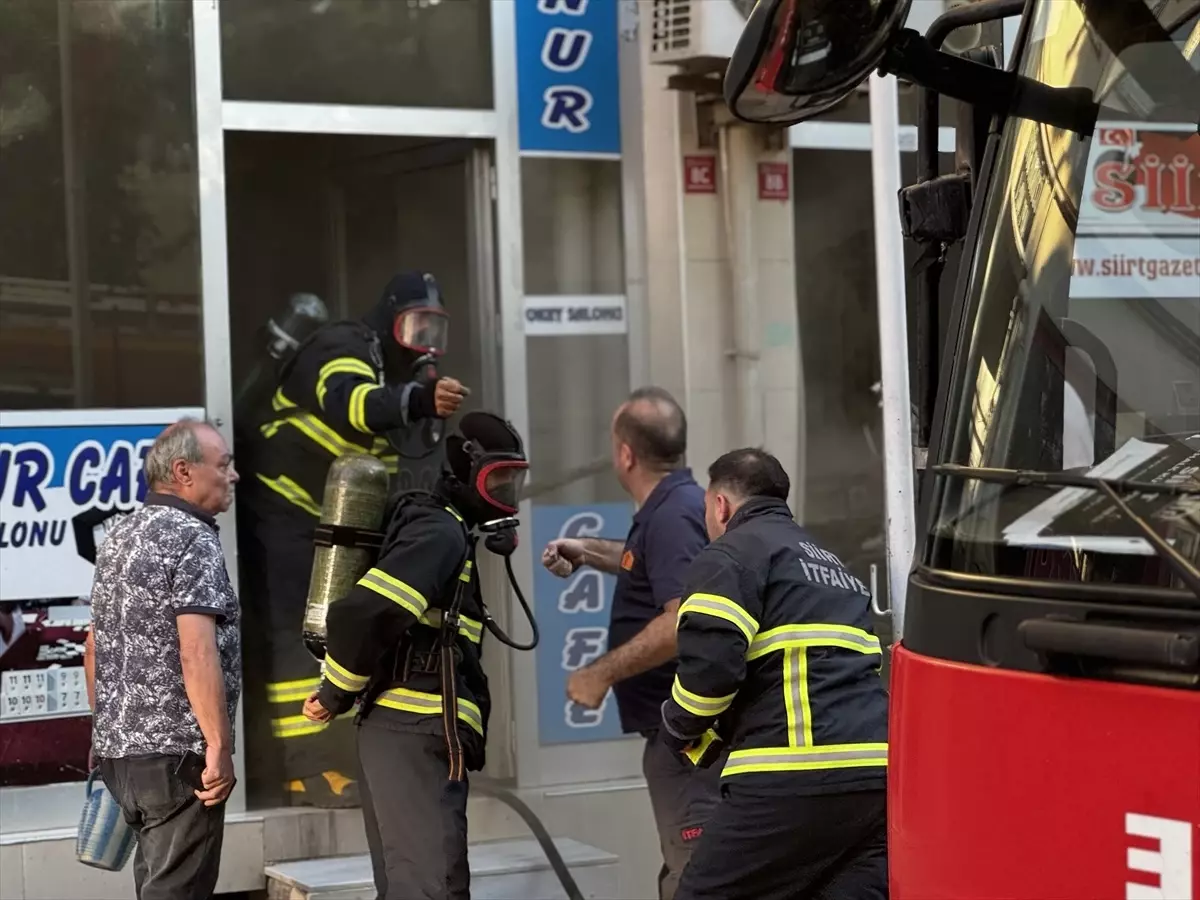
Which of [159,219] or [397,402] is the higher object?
[159,219]

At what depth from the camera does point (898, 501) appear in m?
5.47

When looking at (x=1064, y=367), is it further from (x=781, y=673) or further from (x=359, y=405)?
(x=359, y=405)

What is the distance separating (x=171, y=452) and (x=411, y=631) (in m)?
0.88

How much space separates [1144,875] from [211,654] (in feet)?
9.98

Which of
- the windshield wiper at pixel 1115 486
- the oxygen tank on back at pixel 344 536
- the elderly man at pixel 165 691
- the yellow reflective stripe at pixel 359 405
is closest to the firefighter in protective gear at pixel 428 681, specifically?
the oxygen tank on back at pixel 344 536

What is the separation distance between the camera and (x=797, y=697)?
14.3 feet

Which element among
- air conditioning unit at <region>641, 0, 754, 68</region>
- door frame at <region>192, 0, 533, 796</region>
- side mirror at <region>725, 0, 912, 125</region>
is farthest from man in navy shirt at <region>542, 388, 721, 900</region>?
side mirror at <region>725, 0, 912, 125</region>

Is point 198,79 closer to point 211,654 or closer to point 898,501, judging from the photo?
point 211,654

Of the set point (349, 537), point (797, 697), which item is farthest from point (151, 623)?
point (797, 697)

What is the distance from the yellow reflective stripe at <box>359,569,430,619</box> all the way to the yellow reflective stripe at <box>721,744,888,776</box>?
3.35 ft

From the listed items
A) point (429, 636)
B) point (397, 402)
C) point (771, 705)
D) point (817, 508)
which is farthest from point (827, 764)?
point (817, 508)

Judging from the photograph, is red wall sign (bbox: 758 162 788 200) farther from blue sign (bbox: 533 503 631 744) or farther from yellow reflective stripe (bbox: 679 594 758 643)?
yellow reflective stripe (bbox: 679 594 758 643)

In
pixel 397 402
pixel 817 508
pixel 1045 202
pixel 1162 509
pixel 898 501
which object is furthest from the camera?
pixel 817 508

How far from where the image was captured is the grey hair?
16.5 feet
